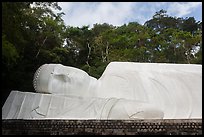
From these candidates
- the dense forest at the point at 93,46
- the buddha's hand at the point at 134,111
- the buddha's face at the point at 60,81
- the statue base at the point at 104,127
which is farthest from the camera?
the dense forest at the point at 93,46

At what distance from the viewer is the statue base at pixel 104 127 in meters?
3.91

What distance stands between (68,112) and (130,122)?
5.24 ft

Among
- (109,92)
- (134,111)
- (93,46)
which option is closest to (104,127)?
(134,111)

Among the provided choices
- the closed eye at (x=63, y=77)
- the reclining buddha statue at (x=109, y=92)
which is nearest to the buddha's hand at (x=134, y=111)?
the reclining buddha statue at (x=109, y=92)

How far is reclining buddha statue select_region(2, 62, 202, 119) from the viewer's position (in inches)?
213

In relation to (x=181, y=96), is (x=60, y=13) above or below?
above

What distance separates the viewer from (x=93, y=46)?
1658 centimetres

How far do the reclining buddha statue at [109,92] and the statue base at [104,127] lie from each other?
94cm

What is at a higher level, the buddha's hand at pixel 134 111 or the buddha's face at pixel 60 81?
the buddha's face at pixel 60 81

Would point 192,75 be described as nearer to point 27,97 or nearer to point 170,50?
point 27,97

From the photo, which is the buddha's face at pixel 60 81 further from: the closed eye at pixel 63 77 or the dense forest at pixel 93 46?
the dense forest at pixel 93 46

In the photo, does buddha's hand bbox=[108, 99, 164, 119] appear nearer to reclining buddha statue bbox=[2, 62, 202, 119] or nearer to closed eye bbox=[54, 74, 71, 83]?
reclining buddha statue bbox=[2, 62, 202, 119]

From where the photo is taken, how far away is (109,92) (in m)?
5.78

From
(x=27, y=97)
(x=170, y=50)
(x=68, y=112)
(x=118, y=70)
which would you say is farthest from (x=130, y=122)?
(x=170, y=50)
